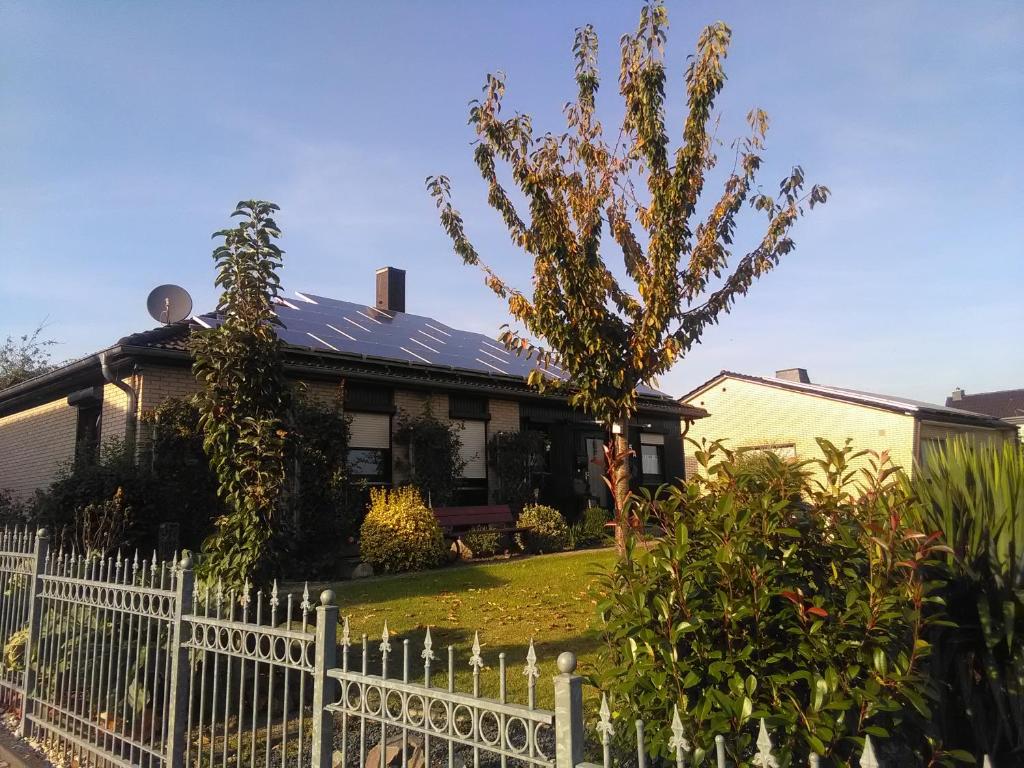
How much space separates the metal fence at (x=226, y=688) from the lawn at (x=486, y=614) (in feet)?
0.65

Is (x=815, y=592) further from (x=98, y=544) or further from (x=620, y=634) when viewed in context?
(x=98, y=544)

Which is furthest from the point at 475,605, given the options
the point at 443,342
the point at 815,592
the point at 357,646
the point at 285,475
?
the point at 443,342

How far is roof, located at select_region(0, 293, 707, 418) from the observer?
12336mm

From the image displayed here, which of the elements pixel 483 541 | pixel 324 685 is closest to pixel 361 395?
pixel 483 541

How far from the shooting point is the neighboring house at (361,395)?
11.8 metres

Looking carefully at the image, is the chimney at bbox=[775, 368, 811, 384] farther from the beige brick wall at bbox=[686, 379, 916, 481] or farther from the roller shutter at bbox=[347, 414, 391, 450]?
the roller shutter at bbox=[347, 414, 391, 450]

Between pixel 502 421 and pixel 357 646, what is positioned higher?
pixel 502 421

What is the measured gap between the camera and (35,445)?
16.3 metres

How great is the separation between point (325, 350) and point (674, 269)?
23.7 feet

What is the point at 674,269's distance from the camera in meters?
7.93

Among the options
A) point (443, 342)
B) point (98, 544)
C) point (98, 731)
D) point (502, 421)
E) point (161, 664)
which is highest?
point (443, 342)

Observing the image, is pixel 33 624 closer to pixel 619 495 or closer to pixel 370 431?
pixel 619 495

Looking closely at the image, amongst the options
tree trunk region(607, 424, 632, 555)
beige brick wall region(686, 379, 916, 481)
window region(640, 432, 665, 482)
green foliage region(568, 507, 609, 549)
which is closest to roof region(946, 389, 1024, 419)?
beige brick wall region(686, 379, 916, 481)

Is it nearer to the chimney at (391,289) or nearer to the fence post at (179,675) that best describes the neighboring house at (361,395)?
the chimney at (391,289)
